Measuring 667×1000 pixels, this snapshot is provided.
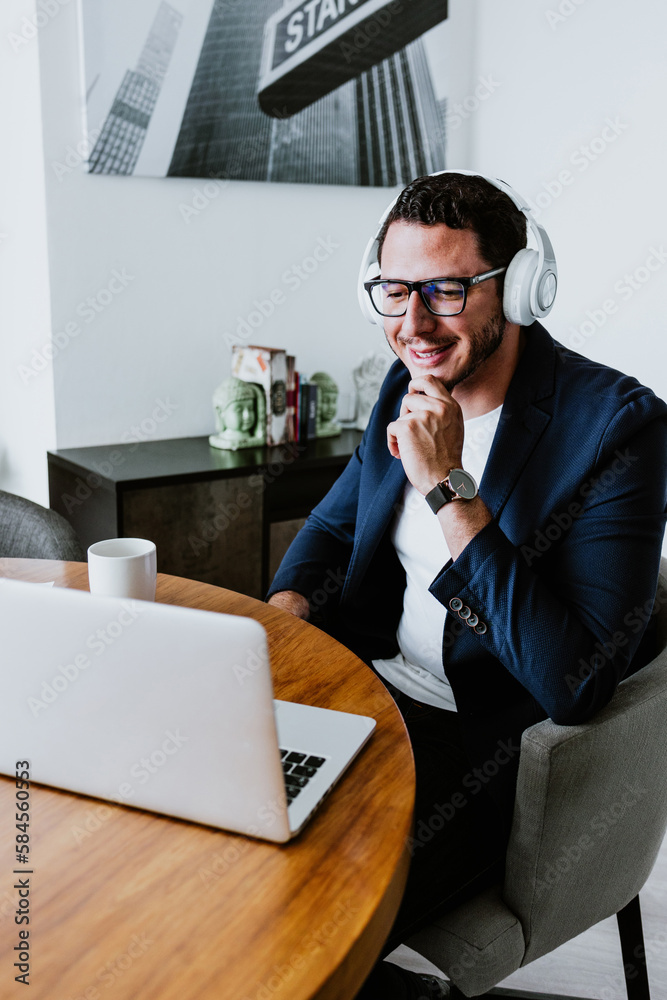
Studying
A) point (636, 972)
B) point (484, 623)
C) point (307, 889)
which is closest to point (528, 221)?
point (484, 623)

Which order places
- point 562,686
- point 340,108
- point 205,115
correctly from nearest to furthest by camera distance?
point 562,686 < point 205,115 < point 340,108

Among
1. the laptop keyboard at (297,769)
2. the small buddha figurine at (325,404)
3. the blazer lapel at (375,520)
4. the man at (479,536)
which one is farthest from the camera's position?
the small buddha figurine at (325,404)

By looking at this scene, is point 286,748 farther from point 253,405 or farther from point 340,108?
point 340,108

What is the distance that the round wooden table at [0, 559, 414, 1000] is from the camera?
0.63 metres

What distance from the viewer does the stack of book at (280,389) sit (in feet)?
9.02

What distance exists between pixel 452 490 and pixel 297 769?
0.51 metres

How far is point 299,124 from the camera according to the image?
9.50ft

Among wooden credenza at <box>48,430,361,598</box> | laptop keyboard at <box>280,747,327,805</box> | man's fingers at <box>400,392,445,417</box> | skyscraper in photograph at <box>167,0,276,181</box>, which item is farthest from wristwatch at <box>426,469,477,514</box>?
skyscraper in photograph at <box>167,0,276,181</box>

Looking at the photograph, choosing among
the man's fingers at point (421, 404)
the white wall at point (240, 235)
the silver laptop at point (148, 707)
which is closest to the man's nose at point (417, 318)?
the man's fingers at point (421, 404)

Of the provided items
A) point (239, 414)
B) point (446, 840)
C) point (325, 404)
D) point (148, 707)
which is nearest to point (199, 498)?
point (239, 414)

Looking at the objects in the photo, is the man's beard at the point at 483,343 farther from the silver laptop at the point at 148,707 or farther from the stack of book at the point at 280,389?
the stack of book at the point at 280,389

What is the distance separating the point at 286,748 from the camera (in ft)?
3.04

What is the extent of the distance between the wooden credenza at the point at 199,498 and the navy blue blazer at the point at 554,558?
1.09 metres

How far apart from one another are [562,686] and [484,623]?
0.14 meters
